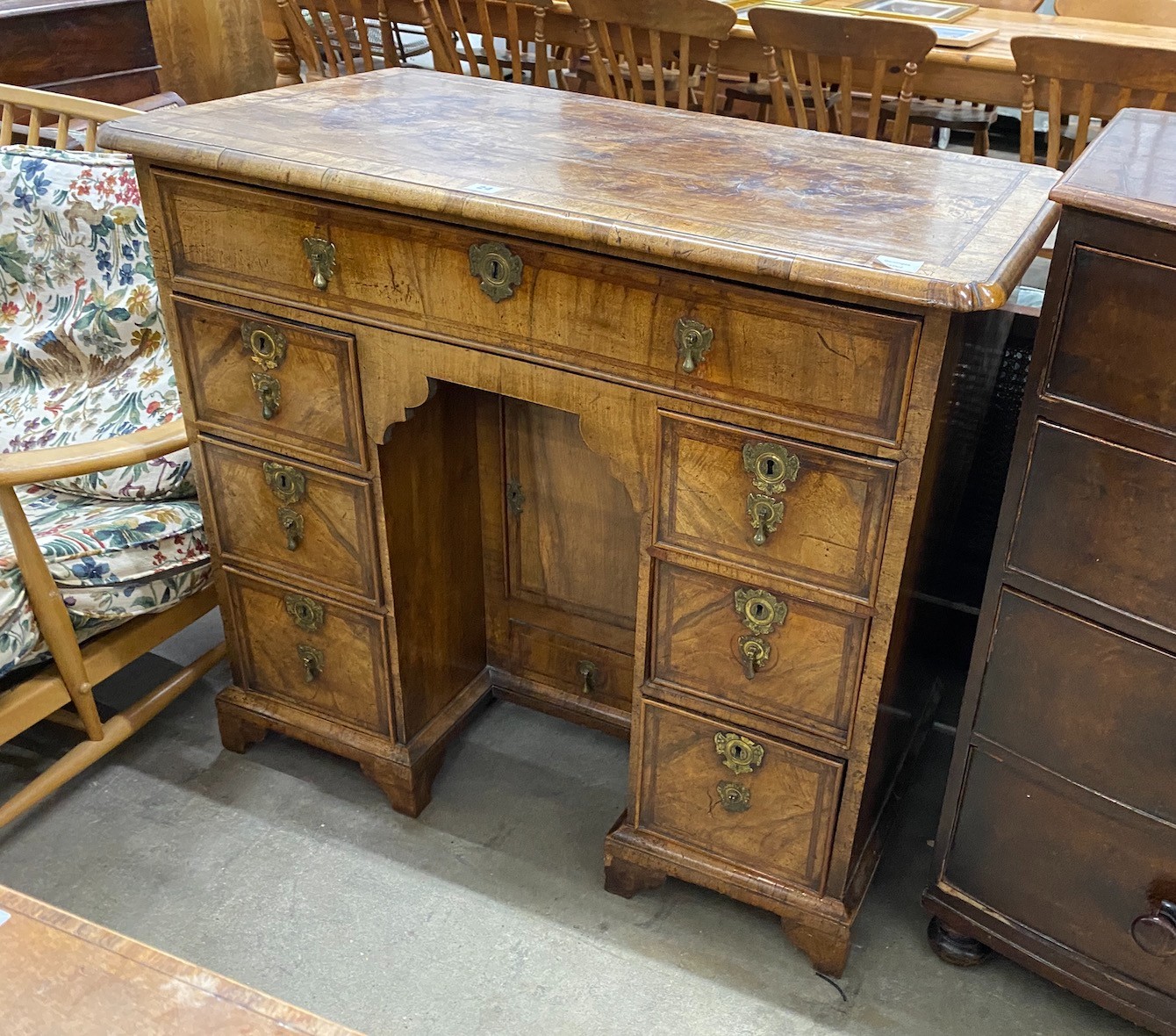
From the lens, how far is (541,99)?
1.71 m

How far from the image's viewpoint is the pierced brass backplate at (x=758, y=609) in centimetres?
135

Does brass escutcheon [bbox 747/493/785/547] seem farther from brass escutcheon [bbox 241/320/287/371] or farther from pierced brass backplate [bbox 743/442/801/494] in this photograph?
brass escutcheon [bbox 241/320/287/371]

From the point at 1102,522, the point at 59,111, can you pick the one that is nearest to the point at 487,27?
the point at 59,111

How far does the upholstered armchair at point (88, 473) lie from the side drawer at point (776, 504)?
783 mm

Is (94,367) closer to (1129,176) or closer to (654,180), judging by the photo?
(654,180)

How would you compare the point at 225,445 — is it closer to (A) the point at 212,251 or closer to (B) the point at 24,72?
(A) the point at 212,251

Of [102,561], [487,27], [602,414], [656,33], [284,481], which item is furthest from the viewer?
[487,27]

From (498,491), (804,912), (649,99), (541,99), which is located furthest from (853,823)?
(649,99)

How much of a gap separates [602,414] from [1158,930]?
87cm

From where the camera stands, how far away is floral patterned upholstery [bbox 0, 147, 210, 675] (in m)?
1.79

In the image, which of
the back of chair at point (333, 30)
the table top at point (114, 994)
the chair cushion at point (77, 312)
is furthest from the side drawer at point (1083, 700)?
the back of chair at point (333, 30)

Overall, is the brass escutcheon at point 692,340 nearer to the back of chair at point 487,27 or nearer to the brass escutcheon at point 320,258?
the brass escutcheon at point 320,258

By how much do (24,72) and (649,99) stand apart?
164 centimetres

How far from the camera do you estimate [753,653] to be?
1.39 metres
